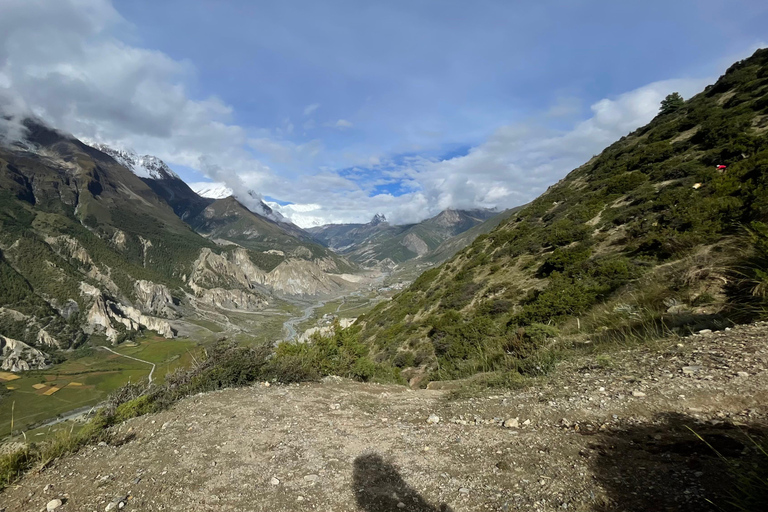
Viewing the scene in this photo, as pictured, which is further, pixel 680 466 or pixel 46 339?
pixel 46 339

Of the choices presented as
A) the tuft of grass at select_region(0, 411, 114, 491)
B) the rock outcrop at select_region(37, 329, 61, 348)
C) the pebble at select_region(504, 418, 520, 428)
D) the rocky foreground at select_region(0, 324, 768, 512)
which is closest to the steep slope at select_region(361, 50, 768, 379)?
the rocky foreground at select_region(0, 324, 768, 512)

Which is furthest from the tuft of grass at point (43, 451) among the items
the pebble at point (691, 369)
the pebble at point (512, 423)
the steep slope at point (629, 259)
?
the pebble at point (691, 369)

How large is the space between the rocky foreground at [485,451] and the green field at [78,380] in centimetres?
9535

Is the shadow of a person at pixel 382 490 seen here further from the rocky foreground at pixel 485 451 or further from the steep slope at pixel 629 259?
the steep slope at pixel 629 259

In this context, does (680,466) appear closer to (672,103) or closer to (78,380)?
(672,103)

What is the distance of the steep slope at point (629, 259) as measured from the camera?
923 centimetres

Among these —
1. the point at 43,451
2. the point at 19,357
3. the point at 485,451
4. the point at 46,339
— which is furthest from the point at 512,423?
the point at 46,339

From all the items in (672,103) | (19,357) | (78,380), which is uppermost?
(672,103)

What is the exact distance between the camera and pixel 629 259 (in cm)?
1769

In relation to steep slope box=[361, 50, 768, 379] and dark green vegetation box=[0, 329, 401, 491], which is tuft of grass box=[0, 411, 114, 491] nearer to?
dark green vegetation box=[0, 329, 401, 491]

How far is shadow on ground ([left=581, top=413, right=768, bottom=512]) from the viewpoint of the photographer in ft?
10.4

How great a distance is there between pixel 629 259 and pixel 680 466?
681 inches

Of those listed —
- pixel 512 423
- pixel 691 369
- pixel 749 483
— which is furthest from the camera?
pixel 512 423

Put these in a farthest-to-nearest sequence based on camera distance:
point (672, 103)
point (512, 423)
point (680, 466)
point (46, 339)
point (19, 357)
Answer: point (46, 339), point (19, 357), point (672, 103), point (512, 423), point (680, 466)
